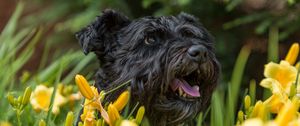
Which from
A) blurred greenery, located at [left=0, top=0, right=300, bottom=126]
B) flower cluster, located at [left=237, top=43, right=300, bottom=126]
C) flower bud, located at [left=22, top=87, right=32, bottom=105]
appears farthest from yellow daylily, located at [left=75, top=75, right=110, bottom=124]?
blurred greenery, located at [left=0, top=0, right=300, bottom=126]

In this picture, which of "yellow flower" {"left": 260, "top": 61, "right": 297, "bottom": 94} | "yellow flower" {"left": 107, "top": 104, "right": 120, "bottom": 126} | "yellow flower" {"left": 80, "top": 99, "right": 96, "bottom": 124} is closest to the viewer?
"yellow flower" {"left": 107, "top": 104, "right": 120, "bottom": 126}

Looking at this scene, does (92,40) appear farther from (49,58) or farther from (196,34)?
(49,58)

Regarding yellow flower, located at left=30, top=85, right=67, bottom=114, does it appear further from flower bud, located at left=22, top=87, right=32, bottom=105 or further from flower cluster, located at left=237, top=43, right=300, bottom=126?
flower cluster, located at left=237, top=43, right=300, bottom=126

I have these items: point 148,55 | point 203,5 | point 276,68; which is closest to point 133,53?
point 148,55

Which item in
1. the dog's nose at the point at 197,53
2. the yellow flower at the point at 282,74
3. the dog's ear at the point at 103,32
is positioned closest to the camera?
the yellow flower at the point at 282,74

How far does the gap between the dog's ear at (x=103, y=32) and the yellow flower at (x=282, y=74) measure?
951 millimetres

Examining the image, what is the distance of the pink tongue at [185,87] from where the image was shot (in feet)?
9.85

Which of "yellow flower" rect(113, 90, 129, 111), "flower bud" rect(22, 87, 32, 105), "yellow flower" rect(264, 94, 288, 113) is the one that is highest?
"flower bud" rect(22, 87, 32, 105)

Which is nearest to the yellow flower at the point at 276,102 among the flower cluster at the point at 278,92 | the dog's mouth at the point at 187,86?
the flower cluster at the point at 278,92

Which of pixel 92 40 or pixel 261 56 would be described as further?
pixel 261 56

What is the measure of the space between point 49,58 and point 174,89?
12.5ft

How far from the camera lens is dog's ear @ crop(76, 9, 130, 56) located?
3.35m

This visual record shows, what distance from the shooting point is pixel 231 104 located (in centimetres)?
266

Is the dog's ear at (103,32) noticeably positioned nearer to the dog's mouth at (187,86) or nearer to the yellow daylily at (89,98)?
the dog's mouth at (187,86)
